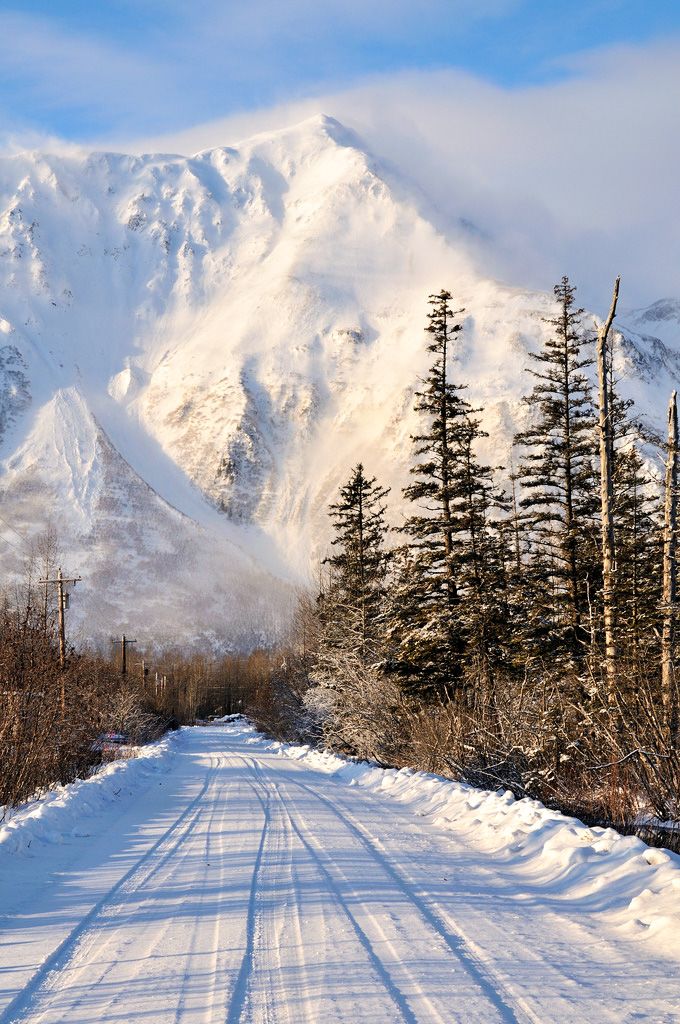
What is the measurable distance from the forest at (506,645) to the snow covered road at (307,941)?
2951 millimetres

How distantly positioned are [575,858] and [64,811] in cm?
735

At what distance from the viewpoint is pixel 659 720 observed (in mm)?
9812

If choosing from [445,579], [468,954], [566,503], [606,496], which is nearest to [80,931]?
[468,954]

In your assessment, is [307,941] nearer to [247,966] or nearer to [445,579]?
[247,966]

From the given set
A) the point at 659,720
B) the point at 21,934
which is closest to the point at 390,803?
the point at 659,720

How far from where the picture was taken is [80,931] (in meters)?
5.99

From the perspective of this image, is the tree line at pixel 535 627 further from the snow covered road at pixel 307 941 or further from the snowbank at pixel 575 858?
the snow covered road at pixel 307 941

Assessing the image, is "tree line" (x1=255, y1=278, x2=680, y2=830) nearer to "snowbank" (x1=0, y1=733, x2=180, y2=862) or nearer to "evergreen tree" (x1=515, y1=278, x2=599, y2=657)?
"evergreen tree" (x1=515, y1=278, x2=599, y2=657)

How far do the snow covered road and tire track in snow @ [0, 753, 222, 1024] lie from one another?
2cm

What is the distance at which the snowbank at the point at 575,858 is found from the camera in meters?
6.06

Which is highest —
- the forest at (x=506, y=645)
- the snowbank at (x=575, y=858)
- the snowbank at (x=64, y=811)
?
the forest at (x=506, y=645)

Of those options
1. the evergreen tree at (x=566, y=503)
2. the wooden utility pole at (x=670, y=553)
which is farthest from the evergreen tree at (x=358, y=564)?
the wooden utility pole at (x=670, y=553)

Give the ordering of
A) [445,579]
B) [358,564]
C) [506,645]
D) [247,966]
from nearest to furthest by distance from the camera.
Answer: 1. [247,966]
2. [506,645]
3. [445,579]
4. [358,564]

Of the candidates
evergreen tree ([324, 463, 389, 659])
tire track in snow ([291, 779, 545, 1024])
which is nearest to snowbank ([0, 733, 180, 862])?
tire track in snow ([291, 779, 545, 1024])
